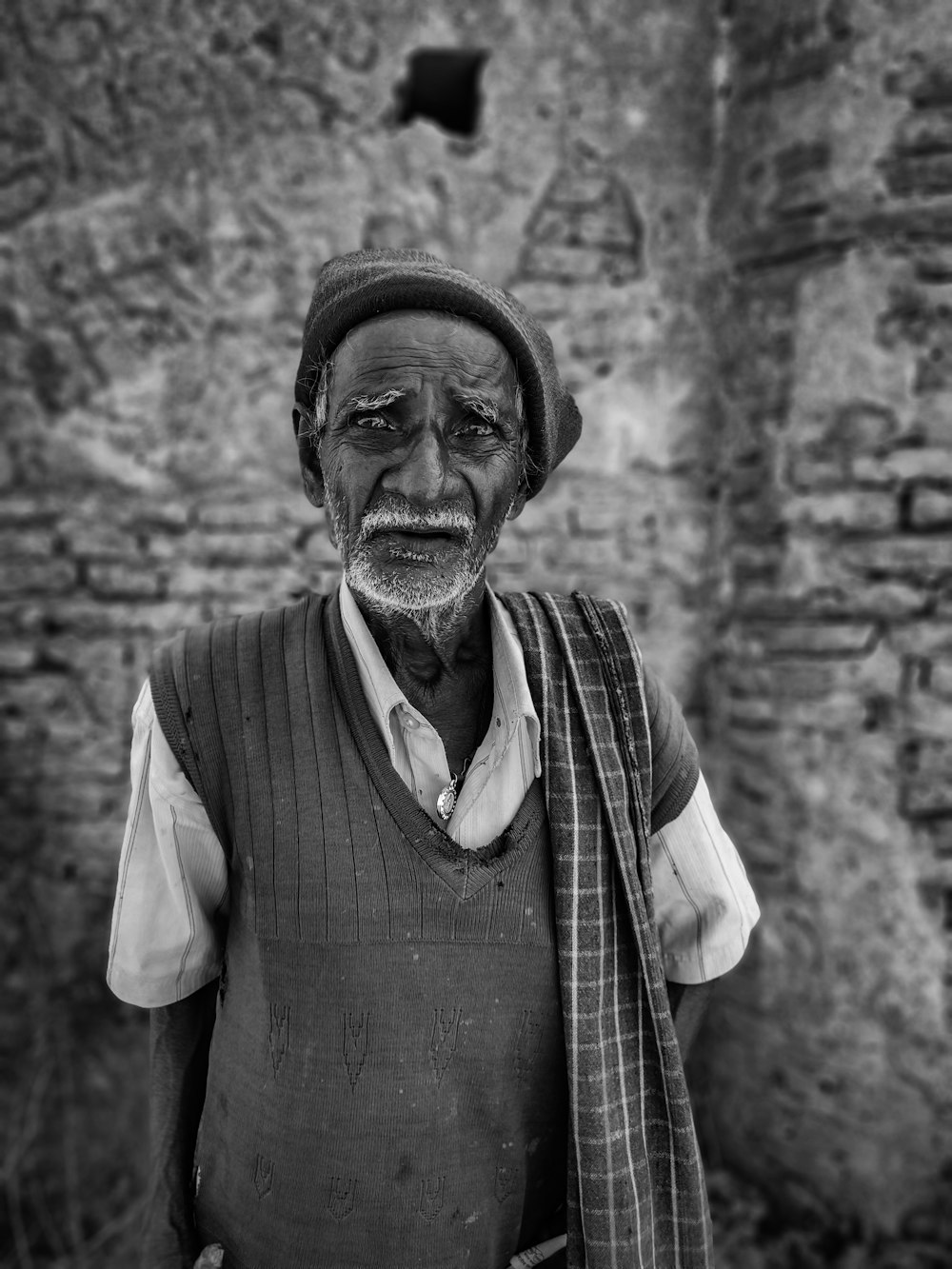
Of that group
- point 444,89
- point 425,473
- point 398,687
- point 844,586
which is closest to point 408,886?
point 398,687

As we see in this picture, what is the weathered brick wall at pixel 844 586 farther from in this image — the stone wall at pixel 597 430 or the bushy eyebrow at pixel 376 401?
the bushy eyebrow at pixel 376 401

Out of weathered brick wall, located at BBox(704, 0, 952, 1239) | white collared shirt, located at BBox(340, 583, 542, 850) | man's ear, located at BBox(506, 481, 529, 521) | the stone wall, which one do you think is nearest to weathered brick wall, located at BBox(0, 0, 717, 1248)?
the stone wall

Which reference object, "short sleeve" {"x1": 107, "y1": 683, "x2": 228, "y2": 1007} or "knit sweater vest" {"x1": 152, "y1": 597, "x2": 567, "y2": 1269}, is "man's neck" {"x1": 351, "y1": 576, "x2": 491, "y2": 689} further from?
"short sleeve" {"x1": 107, "y1": 683, "x2": 228, "y2": 1007}

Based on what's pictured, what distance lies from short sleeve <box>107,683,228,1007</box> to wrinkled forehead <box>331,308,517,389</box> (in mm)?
598

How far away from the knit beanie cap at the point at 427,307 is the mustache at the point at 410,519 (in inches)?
9.8

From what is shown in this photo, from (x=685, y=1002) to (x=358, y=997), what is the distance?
0.62 metres

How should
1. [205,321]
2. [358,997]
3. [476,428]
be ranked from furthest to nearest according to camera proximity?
[205,321], [476,428], [358,997]

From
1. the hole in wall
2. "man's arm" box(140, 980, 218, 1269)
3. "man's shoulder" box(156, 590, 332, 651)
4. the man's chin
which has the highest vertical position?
the hole in wall

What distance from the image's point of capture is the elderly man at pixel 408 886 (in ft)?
4.29

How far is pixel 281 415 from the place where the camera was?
2.73 meters

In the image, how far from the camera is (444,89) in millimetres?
2734

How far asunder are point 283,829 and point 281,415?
171cm

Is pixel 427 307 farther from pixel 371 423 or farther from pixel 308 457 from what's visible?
pixel 308 457

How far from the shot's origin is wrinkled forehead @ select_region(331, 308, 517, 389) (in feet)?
4.36
